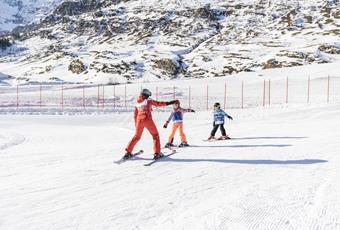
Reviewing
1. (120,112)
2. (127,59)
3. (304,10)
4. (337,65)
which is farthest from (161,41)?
(120,112)

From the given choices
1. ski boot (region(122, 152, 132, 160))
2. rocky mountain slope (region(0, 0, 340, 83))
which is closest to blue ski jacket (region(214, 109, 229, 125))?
ski boot (region(122, 152, 132, 160))

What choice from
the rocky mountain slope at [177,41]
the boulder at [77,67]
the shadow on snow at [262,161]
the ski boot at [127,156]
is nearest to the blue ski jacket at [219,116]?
the shadow on snow at [262,161]

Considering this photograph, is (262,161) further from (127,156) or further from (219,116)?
(219,116)

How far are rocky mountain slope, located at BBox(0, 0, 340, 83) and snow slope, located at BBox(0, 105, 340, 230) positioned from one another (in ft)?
215

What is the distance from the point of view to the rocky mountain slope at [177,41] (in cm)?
8444

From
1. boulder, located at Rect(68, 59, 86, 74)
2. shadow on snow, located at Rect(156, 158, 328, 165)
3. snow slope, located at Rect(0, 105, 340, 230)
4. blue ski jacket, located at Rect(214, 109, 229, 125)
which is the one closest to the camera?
snow slope, located at Rect(0, 105, 340, 230)

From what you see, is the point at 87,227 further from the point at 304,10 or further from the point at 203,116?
the point at 304,10

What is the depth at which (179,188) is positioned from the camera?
7.86m

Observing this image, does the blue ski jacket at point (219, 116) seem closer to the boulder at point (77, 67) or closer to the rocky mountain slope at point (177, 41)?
the rocky mountain slope at point (177, 41)

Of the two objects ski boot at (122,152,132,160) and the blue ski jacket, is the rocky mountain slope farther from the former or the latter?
ski boot at (122,152,132,160)

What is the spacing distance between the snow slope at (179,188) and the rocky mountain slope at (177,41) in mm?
65551

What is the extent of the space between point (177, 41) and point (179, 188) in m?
111

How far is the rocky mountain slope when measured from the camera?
84.4 meters

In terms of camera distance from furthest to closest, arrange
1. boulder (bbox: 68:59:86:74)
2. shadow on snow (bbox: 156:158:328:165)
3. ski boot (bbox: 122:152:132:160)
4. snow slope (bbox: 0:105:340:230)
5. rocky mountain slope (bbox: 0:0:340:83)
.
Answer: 1. boulder (bbox: 68:59:86:74)
2. rocky mountain slope (bbox: 0:0:340:83)
3. ski boot (bbox: 122:152:132:160)
4. shadow on snow (bbox: 156:158:328:165)
5. snow slope (bbox: 0:105:340:230)
